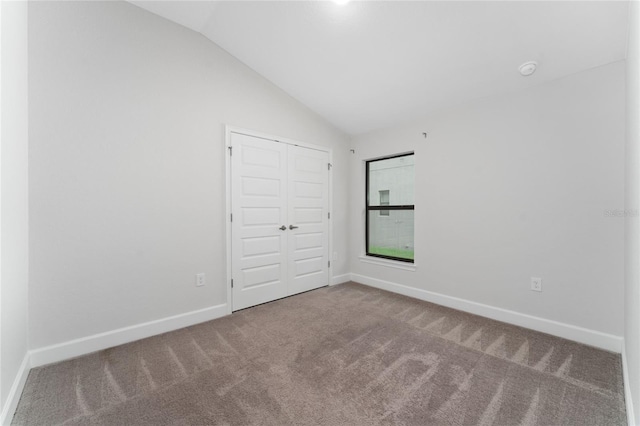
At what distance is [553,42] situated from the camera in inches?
83.9

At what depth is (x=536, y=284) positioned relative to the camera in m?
2.58

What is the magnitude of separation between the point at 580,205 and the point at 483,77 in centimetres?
146

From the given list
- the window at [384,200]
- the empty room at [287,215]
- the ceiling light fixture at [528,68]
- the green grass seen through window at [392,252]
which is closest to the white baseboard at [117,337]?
the empty room at [287,215]

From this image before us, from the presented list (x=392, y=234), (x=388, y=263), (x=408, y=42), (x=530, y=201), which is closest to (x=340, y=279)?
(x=388, y=263)

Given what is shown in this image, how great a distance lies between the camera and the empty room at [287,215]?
1.68 m

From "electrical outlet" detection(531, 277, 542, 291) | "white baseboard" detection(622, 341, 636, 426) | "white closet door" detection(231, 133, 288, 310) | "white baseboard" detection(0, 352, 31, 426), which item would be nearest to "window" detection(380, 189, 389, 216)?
"white closet door" detection(231, 133, 288, 310)

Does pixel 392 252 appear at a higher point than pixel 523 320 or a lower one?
higher

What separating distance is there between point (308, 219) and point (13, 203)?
2807 mm

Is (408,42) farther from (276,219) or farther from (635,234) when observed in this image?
(276,219)

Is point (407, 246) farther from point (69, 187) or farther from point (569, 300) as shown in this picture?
point (69, 187)

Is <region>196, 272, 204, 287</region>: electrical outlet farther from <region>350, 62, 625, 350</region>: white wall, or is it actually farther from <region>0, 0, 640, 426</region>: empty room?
<region>350, 62, 625, 350</region>: white wall

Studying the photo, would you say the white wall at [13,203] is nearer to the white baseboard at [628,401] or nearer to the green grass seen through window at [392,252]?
the white baseboard at [628,401]

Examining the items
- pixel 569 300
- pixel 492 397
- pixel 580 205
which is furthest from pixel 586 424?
pixel 580 205

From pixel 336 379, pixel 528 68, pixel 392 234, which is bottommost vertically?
pixel 336 379
